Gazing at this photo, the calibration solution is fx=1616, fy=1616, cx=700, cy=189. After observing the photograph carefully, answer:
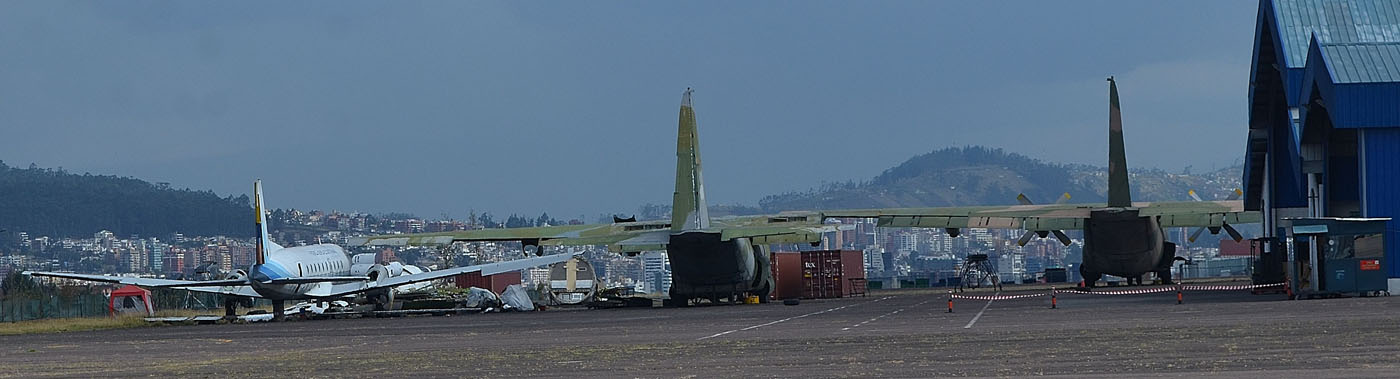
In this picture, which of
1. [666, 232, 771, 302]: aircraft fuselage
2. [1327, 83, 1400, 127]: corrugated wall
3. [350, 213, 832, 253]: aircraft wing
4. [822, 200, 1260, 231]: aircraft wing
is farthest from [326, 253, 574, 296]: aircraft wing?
[1327, 83, 1400, 127]: corrugated wall

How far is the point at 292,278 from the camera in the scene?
46156 mm

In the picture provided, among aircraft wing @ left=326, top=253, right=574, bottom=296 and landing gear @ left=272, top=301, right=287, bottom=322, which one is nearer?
landing gear @ left=272, top=301, right=287, bottom=322

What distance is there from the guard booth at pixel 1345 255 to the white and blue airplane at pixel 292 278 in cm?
2070

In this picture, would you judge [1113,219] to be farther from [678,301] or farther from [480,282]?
[480,282]

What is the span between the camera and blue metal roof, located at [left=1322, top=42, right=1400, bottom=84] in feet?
126

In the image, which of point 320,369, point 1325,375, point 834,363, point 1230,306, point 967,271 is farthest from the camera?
point 967,271

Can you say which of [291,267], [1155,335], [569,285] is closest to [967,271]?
[569,285]

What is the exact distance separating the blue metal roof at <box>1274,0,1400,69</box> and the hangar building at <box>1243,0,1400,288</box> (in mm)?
27

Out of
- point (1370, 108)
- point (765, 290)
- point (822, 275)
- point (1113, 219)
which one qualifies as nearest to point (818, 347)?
point (1370, 108)

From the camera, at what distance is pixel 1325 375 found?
1447cm

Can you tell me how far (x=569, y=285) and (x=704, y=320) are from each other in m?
51.0

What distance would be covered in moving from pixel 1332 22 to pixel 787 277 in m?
26.5

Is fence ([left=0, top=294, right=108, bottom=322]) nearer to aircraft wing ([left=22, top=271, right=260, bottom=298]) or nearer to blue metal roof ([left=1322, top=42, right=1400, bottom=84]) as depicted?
aircraft wing ([left=22, top=271, right=260, bottom=298])

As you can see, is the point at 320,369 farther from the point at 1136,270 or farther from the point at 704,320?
the point at 1136,270
